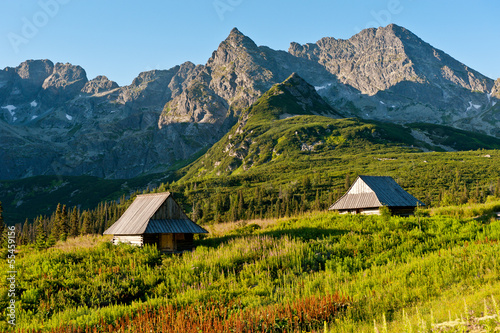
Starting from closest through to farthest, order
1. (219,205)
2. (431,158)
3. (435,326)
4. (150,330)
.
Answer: (435,326)
(150,330)
(219,205)
(431,158)

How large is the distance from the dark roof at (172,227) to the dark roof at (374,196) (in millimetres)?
22231

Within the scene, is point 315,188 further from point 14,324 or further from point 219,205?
point 14,324

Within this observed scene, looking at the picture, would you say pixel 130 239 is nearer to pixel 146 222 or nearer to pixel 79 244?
pixel 146 222

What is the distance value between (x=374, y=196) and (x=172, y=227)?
25817 mm

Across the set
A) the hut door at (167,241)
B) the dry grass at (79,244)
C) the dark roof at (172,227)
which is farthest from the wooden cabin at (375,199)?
the dry grass at (79,244)

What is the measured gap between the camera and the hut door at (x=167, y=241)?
28094 mm

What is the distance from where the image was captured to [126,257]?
22406 mm

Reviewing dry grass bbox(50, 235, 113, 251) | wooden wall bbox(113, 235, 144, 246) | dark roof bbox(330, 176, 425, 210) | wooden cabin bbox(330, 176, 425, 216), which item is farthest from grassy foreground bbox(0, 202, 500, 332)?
dark roof bbox(330, 176, 425, 210)

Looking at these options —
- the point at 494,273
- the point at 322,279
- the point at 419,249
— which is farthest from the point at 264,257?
the point at 494,273

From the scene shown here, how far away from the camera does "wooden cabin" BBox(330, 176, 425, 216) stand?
4084 cm

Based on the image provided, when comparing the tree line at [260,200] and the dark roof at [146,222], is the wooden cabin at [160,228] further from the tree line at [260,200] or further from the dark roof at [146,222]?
the tree line at [260,200]

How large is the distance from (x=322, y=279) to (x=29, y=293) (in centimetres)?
1435

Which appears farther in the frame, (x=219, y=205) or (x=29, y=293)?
(x=219, y=205)

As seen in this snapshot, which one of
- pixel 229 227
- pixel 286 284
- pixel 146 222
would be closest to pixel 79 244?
pixel 146 222
